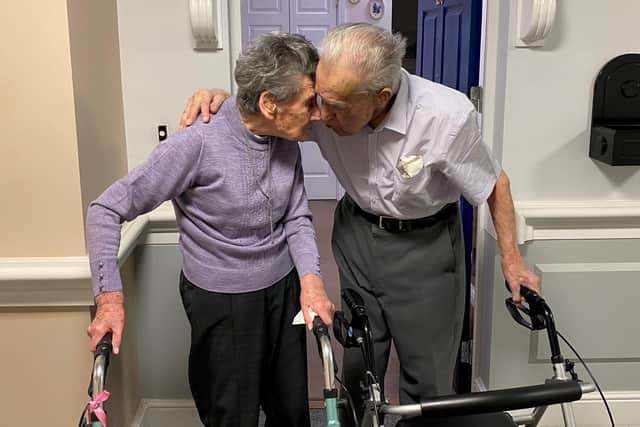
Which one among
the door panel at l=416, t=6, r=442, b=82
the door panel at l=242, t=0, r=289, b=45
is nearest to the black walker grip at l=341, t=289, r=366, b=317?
the door panel at l=416, t=6, r=442, b=82

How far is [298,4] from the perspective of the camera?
5289mm

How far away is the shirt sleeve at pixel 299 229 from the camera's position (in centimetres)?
162

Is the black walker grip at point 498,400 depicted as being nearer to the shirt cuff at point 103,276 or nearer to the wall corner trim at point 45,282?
the shirt cuff at point 103,276

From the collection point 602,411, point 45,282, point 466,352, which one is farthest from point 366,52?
point 602,411

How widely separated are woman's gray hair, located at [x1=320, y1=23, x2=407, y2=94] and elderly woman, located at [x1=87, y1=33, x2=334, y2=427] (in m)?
0.07

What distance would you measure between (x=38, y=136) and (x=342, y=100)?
0.75 m

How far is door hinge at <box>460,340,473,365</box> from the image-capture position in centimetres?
253

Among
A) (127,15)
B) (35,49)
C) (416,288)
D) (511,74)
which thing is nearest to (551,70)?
(511,74)

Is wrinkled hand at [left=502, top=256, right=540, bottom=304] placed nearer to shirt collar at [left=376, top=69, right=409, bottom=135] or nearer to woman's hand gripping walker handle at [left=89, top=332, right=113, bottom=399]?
shirt collar at [left=376, top=69, right=409, bottom=135]

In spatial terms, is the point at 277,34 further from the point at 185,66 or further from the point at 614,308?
the point at 614,308

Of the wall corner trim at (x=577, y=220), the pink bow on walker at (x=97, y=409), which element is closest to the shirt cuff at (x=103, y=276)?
the pink bow on walker at (x=97, y=409)

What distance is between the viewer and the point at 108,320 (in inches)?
52.1

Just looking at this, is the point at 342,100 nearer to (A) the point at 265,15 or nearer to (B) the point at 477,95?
(B) the point at 477,95

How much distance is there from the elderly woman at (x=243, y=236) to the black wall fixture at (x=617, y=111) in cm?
100
